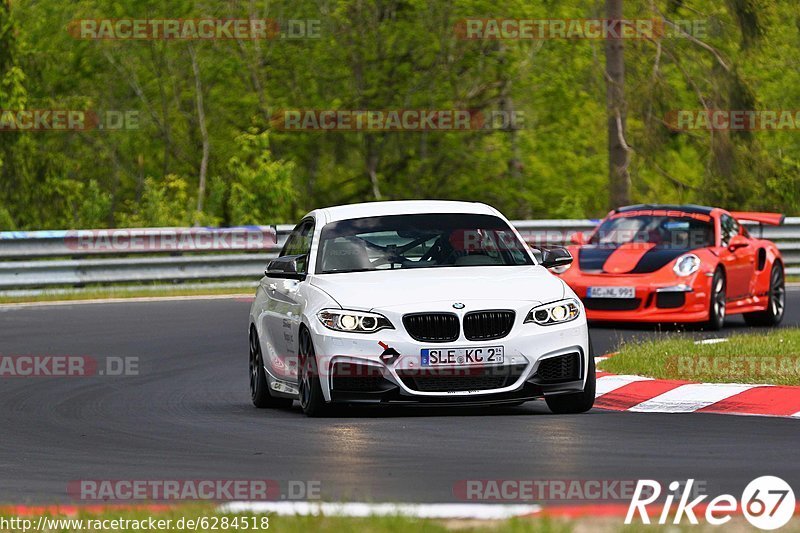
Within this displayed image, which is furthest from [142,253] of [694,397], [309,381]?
[694,397]

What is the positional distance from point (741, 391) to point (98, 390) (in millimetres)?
5008

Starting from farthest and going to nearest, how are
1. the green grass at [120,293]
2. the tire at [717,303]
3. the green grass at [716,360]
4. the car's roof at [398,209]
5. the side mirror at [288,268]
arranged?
the green grass at [120,293] → the tire at [717,303] → the green grass at [716,360] → the car's roof at [398,209] → the side mirror at [288,268]

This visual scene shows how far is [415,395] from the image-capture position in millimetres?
10672

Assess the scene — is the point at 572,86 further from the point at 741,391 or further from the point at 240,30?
the point at 741,391

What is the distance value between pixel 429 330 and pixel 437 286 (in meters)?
0.37

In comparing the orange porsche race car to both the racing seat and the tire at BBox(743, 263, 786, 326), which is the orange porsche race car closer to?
the tire at BBox(743, 263, 786, 326)

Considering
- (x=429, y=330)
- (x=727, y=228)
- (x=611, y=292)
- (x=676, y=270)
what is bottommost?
(x=611, y=292)

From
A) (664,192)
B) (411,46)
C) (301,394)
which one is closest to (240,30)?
(411,46)

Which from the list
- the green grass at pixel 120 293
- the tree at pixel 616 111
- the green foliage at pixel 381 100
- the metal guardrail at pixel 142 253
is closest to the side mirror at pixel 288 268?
the metal guardrail at pixel 142 253

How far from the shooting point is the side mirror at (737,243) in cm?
1919

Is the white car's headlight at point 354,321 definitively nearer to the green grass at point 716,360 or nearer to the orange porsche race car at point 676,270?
the green grass at point 716,360

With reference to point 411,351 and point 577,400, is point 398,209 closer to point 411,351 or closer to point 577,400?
point 411,351

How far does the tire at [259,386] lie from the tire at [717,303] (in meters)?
7.03

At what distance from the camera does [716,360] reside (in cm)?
1373
